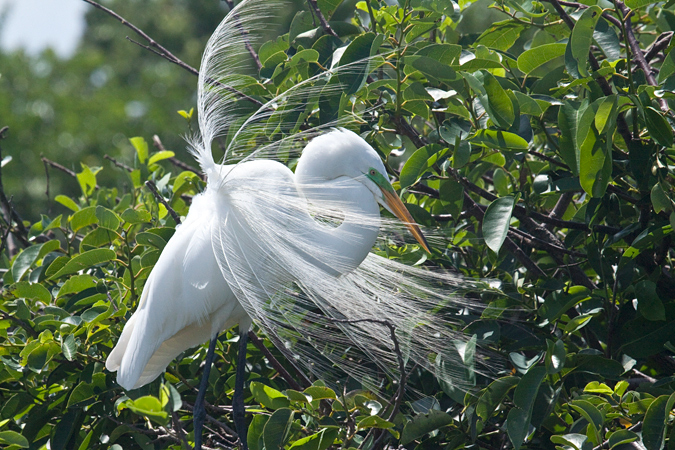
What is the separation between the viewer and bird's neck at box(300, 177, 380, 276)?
1.96m

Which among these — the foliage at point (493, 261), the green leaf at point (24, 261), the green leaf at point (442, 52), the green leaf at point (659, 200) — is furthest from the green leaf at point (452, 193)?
the green leaf at point (24, 261)

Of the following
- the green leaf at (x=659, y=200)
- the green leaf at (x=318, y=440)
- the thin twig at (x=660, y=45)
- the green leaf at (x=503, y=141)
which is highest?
the thin twig at (x=660, y=45)

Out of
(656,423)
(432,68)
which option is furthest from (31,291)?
(656,423)

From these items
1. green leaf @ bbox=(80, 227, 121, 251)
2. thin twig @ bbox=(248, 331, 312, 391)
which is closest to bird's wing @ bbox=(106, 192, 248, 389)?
thin twig @ bbox=(248, 331, 312, 391)

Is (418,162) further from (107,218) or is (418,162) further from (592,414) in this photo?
(107,218)

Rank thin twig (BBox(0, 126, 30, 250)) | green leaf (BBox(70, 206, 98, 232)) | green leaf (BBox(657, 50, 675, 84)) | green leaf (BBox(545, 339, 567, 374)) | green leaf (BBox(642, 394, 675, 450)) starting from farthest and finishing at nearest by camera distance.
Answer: thin twig (BBox(0, 126, 30, 250)) < green leaf (BBox(70, 206, 98, 232)) < green leaf (BBox(657, 50, 675, 84)) < green leaf (BBox(545, 339, 567, 374)) < green leaf (BBox(642, 394, 675, 450))

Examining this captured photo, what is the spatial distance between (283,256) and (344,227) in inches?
8.5

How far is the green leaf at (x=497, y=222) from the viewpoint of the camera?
60.2 inches

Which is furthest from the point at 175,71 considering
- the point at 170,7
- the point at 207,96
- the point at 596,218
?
the point at 596,218

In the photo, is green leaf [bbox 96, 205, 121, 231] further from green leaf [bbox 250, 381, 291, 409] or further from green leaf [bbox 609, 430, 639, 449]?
green leaf [bbox 609, 430, 639, 449]

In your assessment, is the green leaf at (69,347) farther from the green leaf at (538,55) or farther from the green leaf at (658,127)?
the green leaf at (658,127)

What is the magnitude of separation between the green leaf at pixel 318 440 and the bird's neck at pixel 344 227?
0.55 m

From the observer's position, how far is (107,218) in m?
2.09

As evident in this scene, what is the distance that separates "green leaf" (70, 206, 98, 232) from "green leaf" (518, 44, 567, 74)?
1522 millimetres
